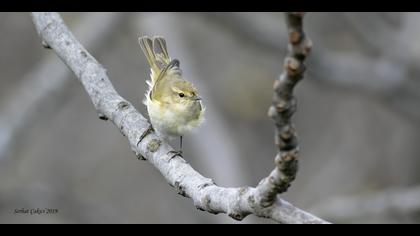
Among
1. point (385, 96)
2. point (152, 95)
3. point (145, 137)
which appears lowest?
point (145, 137)

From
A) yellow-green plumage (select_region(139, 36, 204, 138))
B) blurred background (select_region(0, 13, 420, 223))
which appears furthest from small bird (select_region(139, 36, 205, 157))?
blurred background (select_region(0, 13, 420, 223))

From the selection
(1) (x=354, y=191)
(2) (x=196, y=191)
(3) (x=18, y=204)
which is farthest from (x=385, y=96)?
(2) (x=196, y=191)

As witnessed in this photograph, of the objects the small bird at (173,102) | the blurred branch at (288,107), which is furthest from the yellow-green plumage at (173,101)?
the blurred branch at (288,107)

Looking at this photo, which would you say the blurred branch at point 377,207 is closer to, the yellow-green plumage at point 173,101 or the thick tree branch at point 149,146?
the yellow-green plumage at point 173,101

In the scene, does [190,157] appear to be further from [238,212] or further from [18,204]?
[238,212]

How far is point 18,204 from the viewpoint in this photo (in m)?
6.21

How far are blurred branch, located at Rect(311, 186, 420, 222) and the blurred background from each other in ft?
0.04

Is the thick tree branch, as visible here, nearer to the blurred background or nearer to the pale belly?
the pale belly

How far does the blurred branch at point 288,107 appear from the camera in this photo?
157 cm

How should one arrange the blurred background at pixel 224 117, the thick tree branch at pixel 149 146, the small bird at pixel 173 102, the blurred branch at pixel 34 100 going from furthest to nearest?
the blurred background at pixel 224 117
the blurred branch at pixel 34 100
the small bird at pixel 173 102
the thick tree branch at pixel 149 146

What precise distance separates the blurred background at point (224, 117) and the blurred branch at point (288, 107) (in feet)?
14.6

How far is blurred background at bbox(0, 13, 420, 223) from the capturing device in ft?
21.7

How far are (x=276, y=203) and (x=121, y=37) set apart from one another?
7.05 metres

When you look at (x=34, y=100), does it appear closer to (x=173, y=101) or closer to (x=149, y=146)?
(x=173, y=101)
